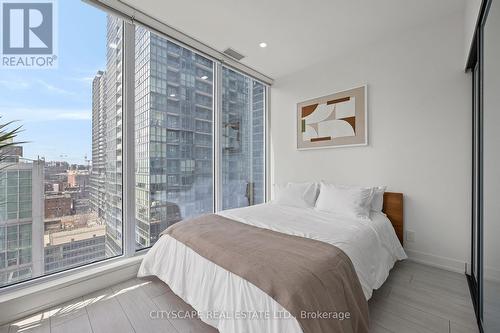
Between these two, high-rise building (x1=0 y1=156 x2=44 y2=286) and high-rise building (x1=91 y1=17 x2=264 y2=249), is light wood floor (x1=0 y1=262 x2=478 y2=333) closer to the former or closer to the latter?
high-rise building (x1=0 y1=156 x2=44 y2=286)

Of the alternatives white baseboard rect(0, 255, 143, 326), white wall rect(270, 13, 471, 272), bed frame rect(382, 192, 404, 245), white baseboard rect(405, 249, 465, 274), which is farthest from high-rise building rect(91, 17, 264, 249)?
white baseboard rect(405, 249, 465, 274)

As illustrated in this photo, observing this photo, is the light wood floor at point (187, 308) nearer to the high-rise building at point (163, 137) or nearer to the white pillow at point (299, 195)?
the high-rise building at point (163, 137)

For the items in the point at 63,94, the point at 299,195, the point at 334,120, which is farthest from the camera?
the point at 334,120

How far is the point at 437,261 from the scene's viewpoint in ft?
7.77

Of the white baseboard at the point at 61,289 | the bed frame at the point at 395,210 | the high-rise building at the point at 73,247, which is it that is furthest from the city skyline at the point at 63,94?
the bed frame at the point at 395,210

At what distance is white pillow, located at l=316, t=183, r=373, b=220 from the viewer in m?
2.38

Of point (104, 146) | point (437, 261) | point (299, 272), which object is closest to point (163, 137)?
point (104, 146)

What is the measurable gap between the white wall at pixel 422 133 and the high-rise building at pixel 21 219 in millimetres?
3285

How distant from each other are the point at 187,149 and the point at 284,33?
187cm

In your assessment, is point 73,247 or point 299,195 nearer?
point 73,247

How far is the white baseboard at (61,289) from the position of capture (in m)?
1.69

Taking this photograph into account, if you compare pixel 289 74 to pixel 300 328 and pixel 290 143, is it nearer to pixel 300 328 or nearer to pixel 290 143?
pixel 290 143

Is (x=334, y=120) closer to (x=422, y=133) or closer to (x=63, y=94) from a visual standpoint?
(x=422, y=133)

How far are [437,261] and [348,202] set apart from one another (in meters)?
1.10
